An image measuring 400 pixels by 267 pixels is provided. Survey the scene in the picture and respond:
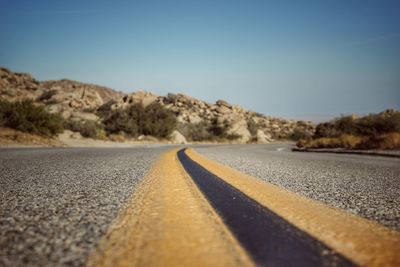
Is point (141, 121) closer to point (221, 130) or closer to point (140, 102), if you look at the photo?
point (140, 102)

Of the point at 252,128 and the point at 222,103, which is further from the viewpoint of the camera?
the point at 222,103

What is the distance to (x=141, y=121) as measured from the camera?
102 ft

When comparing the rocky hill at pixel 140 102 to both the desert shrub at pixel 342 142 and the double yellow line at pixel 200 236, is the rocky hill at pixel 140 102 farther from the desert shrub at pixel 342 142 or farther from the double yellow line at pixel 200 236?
the double yellow line at pixel 200 236

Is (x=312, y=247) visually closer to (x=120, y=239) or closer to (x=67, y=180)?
(x=120, y=239)

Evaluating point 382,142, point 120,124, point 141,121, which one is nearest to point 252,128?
point 141,121

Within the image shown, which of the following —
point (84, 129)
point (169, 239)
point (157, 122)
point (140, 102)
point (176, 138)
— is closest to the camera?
point (169, 239)

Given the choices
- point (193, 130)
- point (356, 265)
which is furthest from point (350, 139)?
point (193, 130)

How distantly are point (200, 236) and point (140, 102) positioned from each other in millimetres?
35403

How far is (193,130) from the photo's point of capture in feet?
129

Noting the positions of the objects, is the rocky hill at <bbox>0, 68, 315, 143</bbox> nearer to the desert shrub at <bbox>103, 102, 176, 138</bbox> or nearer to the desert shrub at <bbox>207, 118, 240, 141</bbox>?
the desert shrub at <bbox>207, 118, 240, 141</bbox>

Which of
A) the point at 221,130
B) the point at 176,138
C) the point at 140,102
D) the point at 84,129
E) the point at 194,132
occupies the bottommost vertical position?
the point at 176,138

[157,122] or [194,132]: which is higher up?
[157,122]

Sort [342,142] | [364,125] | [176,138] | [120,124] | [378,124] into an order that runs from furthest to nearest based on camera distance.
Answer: [176,138]
[120,124]
[364,125]
[378,124]
[342,142]

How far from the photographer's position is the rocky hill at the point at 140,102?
34.6 metres
